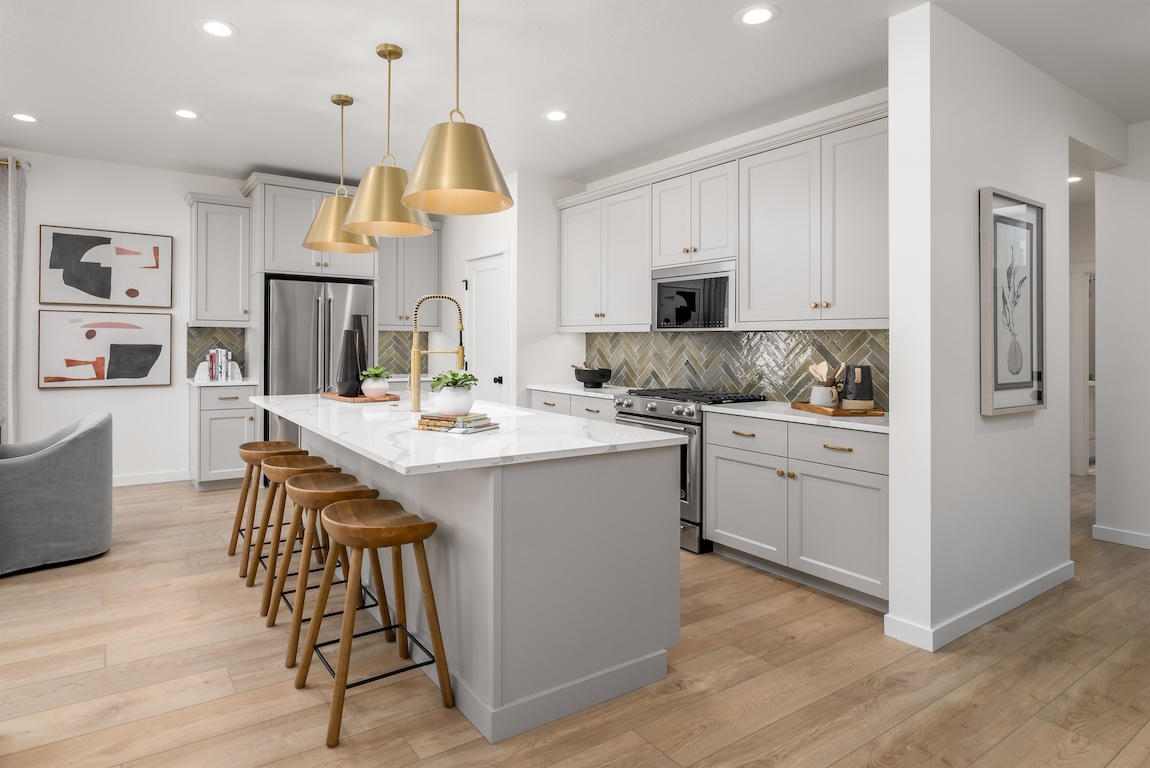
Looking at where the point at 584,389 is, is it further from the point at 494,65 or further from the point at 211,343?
the point at 211,343

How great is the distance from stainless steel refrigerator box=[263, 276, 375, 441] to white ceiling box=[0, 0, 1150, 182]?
1246 millimetres

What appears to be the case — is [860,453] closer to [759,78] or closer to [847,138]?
[847,138]

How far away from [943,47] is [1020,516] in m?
2.17

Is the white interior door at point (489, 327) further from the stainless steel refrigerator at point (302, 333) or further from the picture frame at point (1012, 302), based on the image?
the picture frame at point (1012, 302)

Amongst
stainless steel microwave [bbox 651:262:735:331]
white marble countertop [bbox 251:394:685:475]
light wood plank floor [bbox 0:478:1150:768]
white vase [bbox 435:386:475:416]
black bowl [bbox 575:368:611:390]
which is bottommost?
light wood plank floor [bbox 0:478:1150:768]

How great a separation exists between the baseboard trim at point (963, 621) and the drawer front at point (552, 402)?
266cm

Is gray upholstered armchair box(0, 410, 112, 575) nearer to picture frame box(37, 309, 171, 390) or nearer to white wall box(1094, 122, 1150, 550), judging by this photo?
picture frame box(37, 309, 171, 390)

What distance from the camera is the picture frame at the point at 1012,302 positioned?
9.67 feet

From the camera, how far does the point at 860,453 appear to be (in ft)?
10.2

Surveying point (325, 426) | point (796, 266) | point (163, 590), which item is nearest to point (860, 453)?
point (796, 266)

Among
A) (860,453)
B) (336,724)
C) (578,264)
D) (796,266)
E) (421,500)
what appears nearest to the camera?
(336,724)

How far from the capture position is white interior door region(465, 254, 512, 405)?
5621mm

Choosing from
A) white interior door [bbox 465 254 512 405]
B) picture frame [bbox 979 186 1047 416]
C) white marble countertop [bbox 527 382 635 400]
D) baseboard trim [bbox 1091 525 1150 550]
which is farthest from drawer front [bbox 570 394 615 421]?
baseboard trim [bbox 1091 525 1150 550]

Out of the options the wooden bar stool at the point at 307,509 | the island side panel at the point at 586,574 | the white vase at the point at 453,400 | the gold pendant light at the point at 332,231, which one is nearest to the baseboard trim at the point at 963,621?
the island side panel at the point at 586,574
